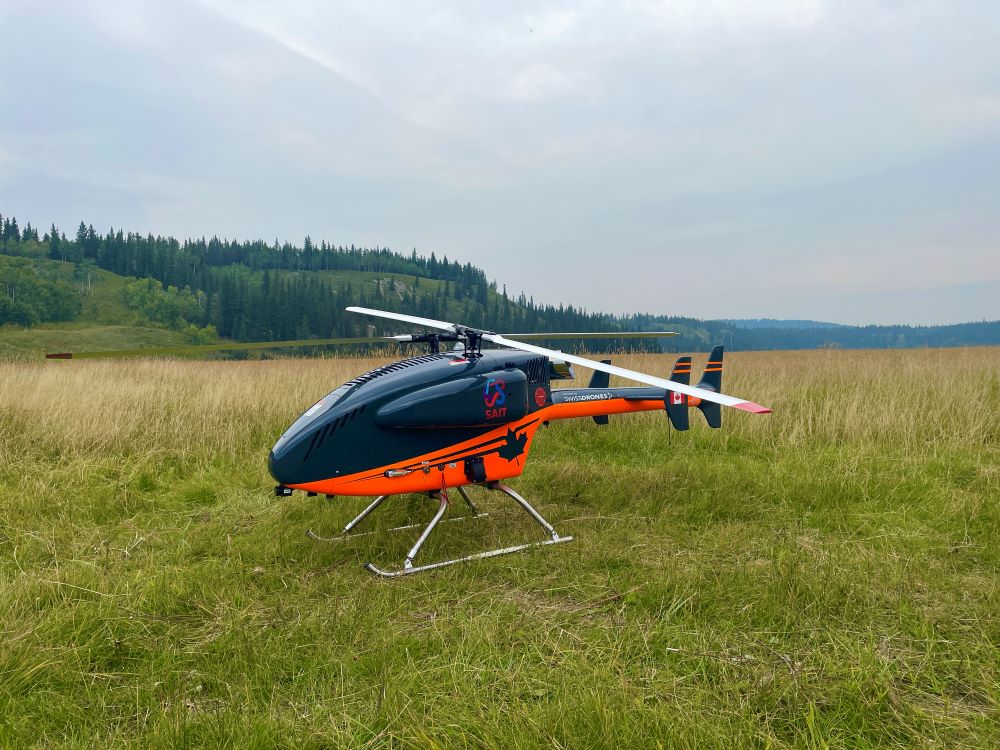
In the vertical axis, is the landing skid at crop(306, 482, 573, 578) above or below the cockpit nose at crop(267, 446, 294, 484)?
below

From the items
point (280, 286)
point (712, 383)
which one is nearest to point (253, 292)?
point (280, 286)

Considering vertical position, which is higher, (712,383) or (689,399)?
(712,383)

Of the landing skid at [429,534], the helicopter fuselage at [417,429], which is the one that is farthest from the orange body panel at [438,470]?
the landing skid at [429,534]

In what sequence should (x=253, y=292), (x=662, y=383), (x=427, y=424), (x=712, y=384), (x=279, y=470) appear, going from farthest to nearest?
(x=253, y=292) → (x=712, y=384) → (x=427, y=424) → (x=279, y=470) → (x=662, y=383)

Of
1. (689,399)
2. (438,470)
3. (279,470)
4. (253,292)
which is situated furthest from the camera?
(253,292)

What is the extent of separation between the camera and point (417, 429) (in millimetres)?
4984

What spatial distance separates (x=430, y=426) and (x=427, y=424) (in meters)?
0.05

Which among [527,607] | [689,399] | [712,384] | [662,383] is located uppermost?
[662,383]

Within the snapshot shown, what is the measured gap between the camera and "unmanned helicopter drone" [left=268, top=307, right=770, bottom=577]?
471 cm

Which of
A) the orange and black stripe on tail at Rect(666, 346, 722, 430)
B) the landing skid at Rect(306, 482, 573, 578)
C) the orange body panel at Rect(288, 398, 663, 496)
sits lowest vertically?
the landing skid at Rect(306, 482, 573, 578)

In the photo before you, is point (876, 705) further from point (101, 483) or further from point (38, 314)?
point (38, 314)

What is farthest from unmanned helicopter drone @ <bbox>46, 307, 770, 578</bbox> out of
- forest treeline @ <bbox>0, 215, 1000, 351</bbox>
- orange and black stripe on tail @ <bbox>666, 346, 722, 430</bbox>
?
forest treeline @ <bbox>0, 215, 1000, 351</bbox>

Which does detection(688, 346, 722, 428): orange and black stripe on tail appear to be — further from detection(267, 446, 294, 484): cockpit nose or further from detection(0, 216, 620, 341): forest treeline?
detection(0, 216, 620, 341): forest treeline

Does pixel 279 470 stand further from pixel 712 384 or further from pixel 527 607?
pixel 712 384
